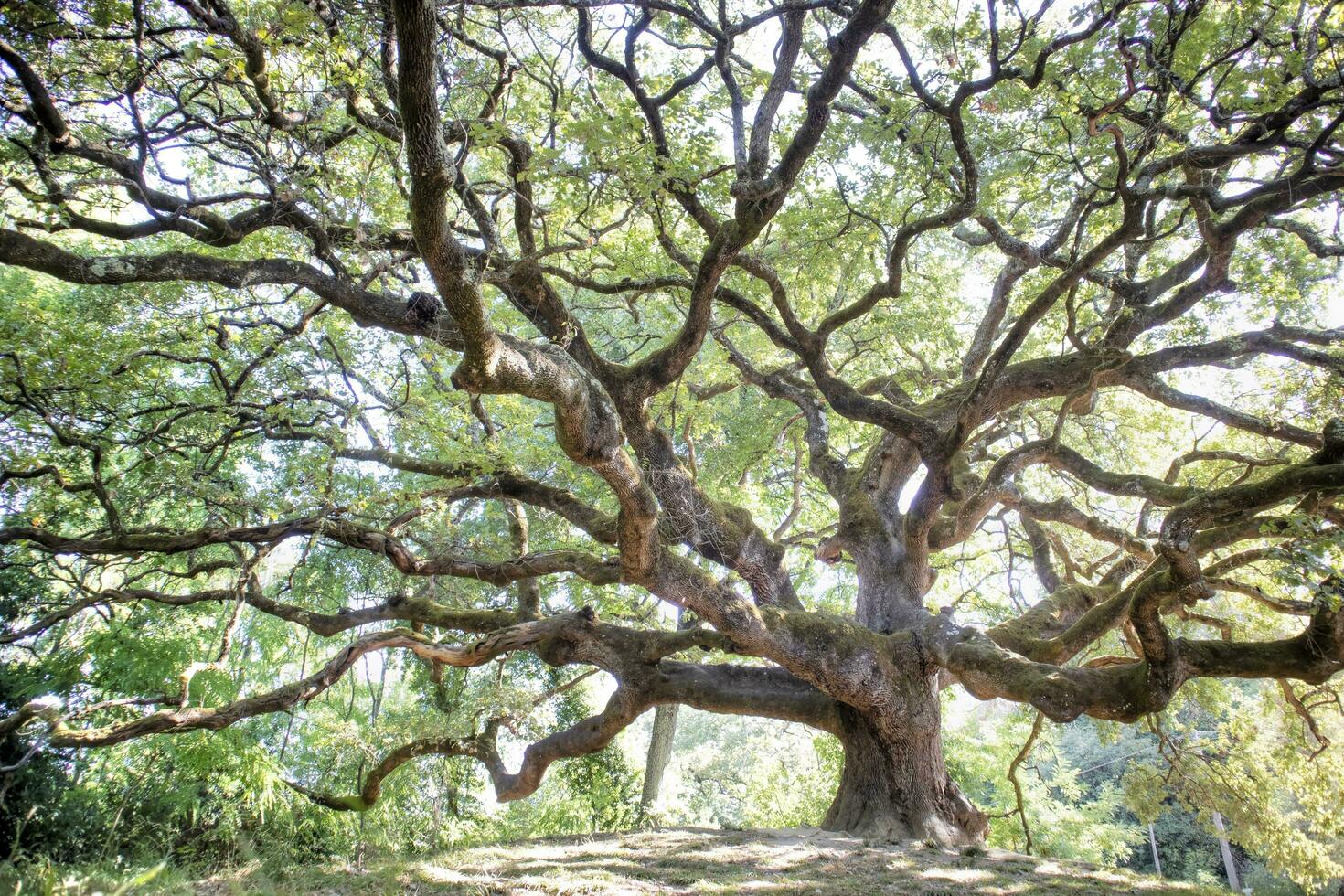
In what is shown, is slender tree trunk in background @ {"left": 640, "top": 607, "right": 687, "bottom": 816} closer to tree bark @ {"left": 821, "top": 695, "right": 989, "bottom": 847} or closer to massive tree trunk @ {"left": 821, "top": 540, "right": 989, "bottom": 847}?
massive tree trunk @ {"left": 821, "top": 540, "right": 989, "bottom": 847}

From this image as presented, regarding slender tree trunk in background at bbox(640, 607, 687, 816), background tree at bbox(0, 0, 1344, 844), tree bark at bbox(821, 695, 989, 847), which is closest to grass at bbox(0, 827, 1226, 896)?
tree bark at bbox(821, 695, 989, 847)

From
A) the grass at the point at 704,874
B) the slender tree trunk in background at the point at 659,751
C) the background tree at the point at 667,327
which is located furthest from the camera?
the slender tree trunk in background at the point at 659,751

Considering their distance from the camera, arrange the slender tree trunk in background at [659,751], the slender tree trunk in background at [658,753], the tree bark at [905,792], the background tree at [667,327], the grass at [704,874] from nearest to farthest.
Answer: the grass at [704,874], the background tree at [667,327], the tree bark at [905,792], the slender tree trunk in background at [659,751], the slender tree trunk in background at [658,753]

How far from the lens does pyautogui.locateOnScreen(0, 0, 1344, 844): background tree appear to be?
4.81m

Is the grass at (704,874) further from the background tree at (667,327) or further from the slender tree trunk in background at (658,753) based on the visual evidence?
the slender tree trunk in background at (658,753)

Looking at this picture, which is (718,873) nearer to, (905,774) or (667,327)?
(905,774)

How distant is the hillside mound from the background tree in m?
1.14

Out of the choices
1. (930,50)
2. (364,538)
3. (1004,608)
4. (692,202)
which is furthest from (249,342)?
(1004,608)

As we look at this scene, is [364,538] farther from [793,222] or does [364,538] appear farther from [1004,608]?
[1004,608]

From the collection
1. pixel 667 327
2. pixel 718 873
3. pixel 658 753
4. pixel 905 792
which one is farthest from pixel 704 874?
pixel 658 753

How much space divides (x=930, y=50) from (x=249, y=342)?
25.1 feet

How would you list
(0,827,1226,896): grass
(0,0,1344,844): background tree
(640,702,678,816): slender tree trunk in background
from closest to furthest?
1. (0,827,1226,896): grass
2. (0,0,1344,844): background tree
3. (640,702,678,816): slender tree trunk in background

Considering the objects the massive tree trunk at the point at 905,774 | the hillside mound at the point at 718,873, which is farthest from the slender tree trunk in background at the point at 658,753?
the hillside mound at the point at 718,873

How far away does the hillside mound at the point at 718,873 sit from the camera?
442 centimetres
